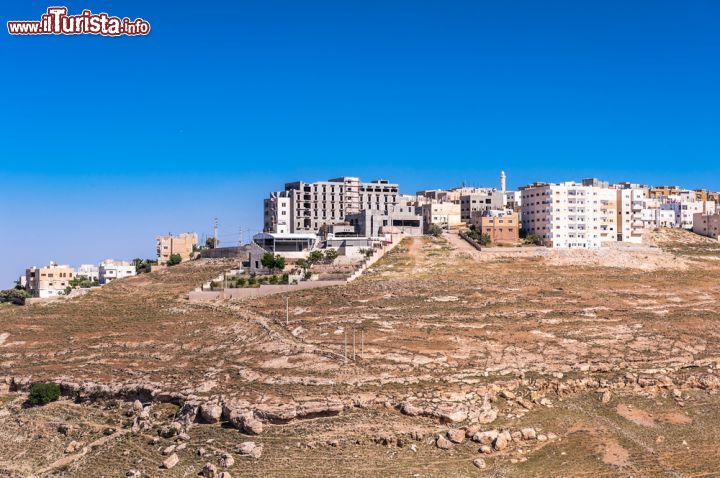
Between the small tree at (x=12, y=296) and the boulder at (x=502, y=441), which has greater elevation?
the small tree at (x=12, y=296)

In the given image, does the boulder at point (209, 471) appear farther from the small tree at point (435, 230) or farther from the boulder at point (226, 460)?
the small tree at point (435, 230)

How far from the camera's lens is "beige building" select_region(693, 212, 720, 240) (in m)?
105

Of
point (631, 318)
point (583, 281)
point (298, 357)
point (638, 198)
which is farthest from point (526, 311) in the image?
point (638, 198)

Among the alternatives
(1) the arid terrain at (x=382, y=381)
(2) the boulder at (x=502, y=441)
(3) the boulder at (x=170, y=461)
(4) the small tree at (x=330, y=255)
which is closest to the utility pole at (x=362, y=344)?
(1) the arid terrain at (x=382, y=381)

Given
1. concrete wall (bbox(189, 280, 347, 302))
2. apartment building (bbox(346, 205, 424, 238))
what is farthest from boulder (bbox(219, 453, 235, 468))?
apartment building (bbox(346, 205, 424, 238))

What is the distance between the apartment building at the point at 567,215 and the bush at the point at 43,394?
60.3 m

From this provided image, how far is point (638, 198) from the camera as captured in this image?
10575cm

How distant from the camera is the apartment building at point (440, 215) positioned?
350 feet

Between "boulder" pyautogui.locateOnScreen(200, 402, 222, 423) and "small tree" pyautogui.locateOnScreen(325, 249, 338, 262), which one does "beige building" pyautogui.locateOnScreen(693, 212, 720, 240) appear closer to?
"small tree" pyautogui.locateOnScreen(325, 249, 338, 262)

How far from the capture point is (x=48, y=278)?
106 m

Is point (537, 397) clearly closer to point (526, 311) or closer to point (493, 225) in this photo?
point (526, 311)

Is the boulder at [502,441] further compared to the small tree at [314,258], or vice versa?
the small tree at [314,258]

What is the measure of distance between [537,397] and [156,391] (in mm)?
20254

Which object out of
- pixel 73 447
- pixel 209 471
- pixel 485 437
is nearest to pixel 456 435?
pixel 485 437
